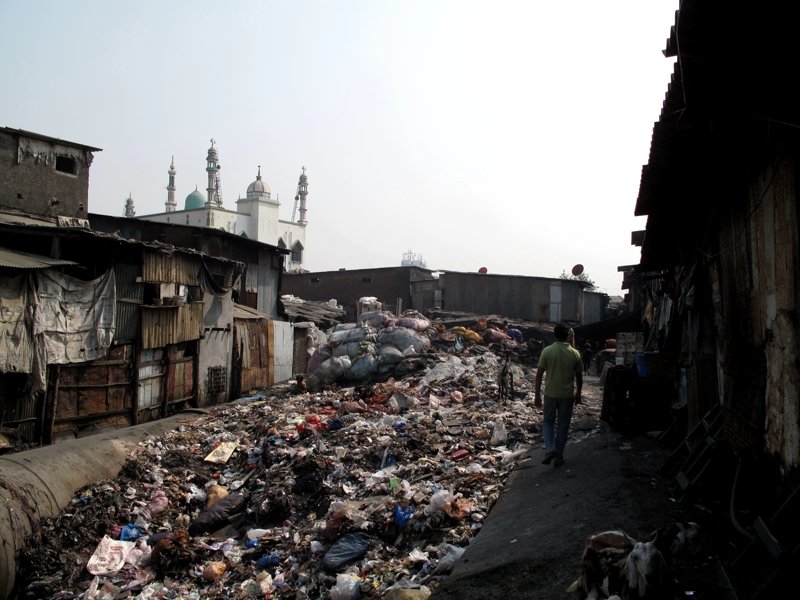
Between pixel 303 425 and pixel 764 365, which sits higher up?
pixel 764 365

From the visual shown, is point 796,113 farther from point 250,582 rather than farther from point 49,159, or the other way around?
point 49,159

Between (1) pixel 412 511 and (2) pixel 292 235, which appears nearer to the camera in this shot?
(1) pixel 412 511

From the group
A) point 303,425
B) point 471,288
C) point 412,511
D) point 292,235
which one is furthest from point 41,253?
point 292,235

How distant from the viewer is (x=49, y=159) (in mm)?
16141

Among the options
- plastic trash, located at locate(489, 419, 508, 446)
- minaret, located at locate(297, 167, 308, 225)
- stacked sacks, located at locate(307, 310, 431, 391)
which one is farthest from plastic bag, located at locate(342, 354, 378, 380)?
minaret, located at locate(297, 167, 308, 225)

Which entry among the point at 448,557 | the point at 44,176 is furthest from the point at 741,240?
the point at 44,176

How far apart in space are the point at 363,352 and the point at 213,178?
43979mm

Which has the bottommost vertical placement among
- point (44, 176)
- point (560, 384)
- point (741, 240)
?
point (560, 384)

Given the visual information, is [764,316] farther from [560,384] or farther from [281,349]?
[281,349]

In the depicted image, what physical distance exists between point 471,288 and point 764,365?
2333cm

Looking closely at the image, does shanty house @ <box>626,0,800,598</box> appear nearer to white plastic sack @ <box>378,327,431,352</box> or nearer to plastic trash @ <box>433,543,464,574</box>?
plastic trash @ <box>433,543,464,574</box>

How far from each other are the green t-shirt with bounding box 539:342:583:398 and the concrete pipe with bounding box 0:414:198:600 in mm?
5941

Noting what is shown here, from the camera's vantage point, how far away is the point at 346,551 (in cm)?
562

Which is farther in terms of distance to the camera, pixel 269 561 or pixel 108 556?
pixel 108 556
